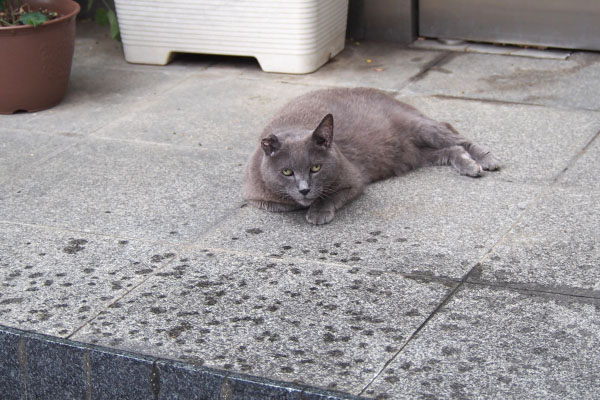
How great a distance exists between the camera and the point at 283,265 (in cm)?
380

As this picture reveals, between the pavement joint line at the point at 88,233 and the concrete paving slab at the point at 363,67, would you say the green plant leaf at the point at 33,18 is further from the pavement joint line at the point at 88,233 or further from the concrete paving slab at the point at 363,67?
the pavement joint line at the point at 88,233

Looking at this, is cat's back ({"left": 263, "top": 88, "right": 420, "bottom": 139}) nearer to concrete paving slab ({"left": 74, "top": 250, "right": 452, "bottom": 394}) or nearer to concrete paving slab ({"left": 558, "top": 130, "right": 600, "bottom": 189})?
concrete paving slab ({"left": 558, "top": 130, "right": 600, "bottom": 189})

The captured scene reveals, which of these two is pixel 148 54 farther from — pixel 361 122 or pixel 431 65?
pixel 361 122

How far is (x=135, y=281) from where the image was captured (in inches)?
146

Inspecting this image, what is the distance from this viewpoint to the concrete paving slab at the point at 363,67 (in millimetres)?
6348

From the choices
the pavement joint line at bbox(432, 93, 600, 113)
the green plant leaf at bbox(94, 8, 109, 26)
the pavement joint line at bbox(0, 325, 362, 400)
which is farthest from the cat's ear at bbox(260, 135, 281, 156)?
the green plant leaf at bbox(94, 8, 109, 26)

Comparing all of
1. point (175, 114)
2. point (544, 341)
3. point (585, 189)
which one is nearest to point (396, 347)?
point (544, 341)

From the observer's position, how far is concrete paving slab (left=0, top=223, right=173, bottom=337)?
346 centimetres

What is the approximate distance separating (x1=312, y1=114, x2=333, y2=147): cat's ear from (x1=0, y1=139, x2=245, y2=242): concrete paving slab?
0.60m

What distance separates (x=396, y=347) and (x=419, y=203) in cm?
140

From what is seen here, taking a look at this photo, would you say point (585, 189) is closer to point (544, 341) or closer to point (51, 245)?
point (544, 341)

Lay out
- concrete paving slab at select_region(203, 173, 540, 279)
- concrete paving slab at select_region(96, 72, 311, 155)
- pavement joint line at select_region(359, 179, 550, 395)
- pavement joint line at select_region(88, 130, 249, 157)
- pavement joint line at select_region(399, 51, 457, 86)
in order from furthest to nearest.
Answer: pavement joint line at select_region(399, 51, 457, 86) → concrete paving slab at select_region(96, 72, 311, 155) → pavement joint line at select_region(88, 130, 249, 157) → concrete paving slab at select_region(203, 173, 540, 279) → pavement joint line at select_region(359, 179, 550, 395)

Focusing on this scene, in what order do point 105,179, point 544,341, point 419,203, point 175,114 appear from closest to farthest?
1. point 544,341
2. point 419,203
3. point 105,179
4. point 175,114

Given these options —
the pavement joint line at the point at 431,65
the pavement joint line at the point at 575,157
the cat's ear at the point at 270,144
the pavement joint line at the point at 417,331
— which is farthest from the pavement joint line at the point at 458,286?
the pavement joint line at the point at 431,65
